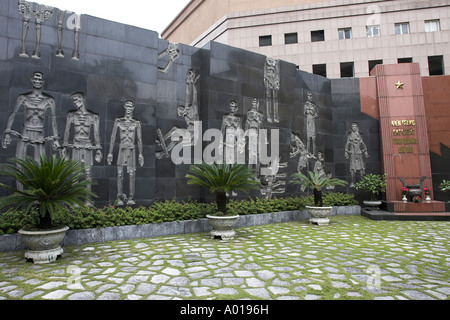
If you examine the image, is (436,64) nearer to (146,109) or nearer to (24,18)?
(146,109)

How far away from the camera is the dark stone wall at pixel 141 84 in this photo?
291 inches

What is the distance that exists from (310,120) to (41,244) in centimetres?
1170

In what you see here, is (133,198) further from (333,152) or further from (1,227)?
(333,152)

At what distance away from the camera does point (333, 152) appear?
1380 cm

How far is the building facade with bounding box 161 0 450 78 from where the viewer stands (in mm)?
22953

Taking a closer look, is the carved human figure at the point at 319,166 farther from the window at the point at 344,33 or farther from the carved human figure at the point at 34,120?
the window at the point at 344,33

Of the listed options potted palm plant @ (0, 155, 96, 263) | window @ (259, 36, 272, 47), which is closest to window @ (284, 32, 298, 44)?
window @ (259, 36, 272, 47)

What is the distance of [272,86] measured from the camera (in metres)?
11.8

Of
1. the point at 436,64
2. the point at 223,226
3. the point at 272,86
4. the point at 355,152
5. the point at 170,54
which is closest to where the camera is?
the point at 223,226

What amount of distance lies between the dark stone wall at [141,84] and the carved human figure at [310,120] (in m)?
0.70


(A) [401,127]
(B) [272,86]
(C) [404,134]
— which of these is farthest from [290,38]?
(C) [404,134]

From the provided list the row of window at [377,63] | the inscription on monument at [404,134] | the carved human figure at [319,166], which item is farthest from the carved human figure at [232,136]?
the row of window at [377,63]

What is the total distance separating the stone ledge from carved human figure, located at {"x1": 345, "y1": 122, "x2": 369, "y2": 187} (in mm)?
5314

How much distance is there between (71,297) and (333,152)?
12.8 meters
